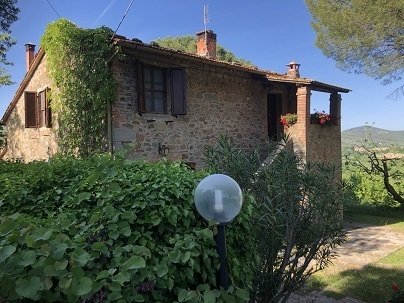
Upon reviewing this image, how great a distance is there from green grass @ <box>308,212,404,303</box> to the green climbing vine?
18.6 ft

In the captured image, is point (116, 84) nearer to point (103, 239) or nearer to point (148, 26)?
point (148, 26)

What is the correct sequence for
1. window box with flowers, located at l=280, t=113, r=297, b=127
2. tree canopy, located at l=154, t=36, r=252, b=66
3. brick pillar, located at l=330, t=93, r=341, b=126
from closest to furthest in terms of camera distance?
window box with flowers, located at l=280, t=113, r=297, b=127, brick pillar, located at l=330, t=93, r=341, b=126, tree canopy, located at l=154, t=36, r=252, b=66

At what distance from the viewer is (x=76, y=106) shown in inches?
349

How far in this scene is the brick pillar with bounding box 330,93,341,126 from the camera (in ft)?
44.3

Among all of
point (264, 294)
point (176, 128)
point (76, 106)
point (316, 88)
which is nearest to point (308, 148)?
point (316, 88)

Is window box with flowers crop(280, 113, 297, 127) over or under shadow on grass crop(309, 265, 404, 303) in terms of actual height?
over

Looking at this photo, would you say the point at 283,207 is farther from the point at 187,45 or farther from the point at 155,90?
the point at 187,45

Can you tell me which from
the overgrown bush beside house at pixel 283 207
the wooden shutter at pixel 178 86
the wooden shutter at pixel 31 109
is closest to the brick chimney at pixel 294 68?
the wooden shutter at pixel 178 86

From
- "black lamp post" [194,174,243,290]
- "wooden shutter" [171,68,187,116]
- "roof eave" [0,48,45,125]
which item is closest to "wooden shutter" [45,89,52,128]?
"roof eave" [0,48,45,125]

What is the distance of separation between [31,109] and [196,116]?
495 cm

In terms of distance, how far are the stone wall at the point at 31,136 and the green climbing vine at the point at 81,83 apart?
1139mm

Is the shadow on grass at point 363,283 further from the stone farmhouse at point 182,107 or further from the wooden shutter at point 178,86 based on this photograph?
the wooden shutter at point 178,86

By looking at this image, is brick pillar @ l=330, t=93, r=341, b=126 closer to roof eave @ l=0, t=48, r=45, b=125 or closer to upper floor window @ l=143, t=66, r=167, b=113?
upper floor window @ l=143, t=66, r=167, b=113

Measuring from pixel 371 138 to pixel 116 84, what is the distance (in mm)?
13626
